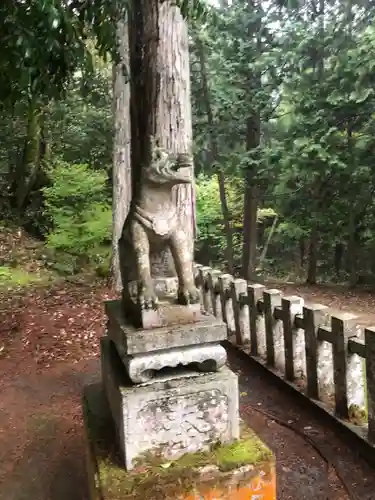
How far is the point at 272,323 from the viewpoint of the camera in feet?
17.1

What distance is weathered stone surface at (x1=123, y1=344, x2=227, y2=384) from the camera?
2.61 m

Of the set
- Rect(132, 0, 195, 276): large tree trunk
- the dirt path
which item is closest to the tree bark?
the dirt path

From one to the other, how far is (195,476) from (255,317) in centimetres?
319

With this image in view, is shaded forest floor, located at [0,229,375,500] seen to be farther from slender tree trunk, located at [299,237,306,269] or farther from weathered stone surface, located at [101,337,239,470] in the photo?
slender tree trunk, located at [299,237,306,269]

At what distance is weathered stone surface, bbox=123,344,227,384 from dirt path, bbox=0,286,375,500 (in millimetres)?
1378

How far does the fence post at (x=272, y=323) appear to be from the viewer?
5180 millimetres

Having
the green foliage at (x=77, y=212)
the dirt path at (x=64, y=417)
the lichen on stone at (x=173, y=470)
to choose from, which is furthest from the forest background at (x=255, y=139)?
the lichen on stone at (x=173, y=470)

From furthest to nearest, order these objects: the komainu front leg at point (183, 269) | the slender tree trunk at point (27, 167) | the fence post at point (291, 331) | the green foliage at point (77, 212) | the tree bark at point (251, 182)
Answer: the slender tree trunk at point (27, 167)
the tree bark at point (251, 182)
the green foliage at point (77, 212)
the fence post at point (291, 331)
the komainu front leg at point (183, 269)

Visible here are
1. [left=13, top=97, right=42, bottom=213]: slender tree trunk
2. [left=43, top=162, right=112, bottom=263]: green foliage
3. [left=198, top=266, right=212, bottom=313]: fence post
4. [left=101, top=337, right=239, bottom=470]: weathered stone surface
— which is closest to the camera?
[left=101, top=337, right=239, bottom=470]: weathered stone surface

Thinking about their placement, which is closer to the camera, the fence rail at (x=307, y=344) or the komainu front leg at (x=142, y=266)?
the komainu front leg at (x=142, y=266)

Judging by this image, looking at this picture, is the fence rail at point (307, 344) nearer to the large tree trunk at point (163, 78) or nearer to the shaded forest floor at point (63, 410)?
the shaded forest floor at point (63, 410)

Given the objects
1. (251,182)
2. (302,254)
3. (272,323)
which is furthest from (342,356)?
(302,254)

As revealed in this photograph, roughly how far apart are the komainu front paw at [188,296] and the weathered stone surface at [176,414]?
17.3 inches

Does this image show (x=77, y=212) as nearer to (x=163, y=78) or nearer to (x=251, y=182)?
(x=251, y=182)
